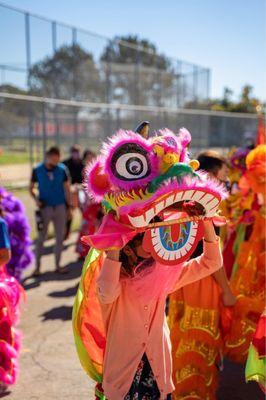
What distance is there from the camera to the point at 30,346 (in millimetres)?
4305

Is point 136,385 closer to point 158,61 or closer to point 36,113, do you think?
point 36,113

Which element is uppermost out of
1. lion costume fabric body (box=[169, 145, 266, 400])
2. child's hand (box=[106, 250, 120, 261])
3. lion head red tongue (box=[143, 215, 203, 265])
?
lion head red tongue (box=[143, 215, 203, 265])

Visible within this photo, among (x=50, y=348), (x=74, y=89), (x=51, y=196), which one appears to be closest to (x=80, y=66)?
(x=74, y=89)

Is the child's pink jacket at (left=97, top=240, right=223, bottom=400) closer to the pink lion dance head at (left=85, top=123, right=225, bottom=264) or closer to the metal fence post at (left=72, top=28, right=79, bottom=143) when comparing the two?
the pink lion dance head at (left=85, top=123, right=225, bottom=264)

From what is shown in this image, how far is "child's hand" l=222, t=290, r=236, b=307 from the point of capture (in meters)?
3.16

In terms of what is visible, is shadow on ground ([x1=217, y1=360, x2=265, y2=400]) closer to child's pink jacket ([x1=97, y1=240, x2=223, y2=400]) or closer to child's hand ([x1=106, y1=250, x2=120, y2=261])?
child's pink jacket ([x1=97, y1=240, x2=223, y2=400])

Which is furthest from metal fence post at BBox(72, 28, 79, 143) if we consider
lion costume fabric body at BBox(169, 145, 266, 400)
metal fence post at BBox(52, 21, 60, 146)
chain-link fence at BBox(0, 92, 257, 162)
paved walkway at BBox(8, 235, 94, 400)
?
lion costume fabric body at BBox(169, 145, 266, 400)

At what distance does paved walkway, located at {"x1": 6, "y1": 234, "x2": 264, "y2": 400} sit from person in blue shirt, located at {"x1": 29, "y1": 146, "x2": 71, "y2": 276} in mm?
803

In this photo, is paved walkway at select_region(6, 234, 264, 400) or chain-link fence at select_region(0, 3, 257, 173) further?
chain-link fence at select_region(0, 3, 257, 173)

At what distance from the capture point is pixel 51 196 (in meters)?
6.60

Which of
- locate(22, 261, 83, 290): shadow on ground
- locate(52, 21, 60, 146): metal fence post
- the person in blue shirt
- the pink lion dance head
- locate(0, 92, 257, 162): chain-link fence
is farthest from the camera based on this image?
locate(52, 21, 60, 146): metal fence post

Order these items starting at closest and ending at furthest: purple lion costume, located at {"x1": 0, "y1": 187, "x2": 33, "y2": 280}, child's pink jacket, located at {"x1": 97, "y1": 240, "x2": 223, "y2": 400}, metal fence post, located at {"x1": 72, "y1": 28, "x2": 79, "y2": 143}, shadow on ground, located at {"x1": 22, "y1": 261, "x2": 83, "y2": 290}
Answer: child's pink jacket, located at {"x1": 97, "y1": 240, "x2": 223, "y2": 400} < purple lion costume, located at {"x1": 0, "y1": 187, "x2": 33, "y2": 280} < shadow on ground, located at {"x1": 22, "y1": 261, "x2": 83, "y2": 290} < metal fence post, located at {"x1": 72, "y1": 28, "x2": 79, "y2": 143}

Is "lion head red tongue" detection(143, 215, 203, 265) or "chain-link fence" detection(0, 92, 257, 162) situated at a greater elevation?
"chain-link fence" detection(0, 92, 257, 162)

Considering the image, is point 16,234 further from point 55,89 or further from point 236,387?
point 55,89
